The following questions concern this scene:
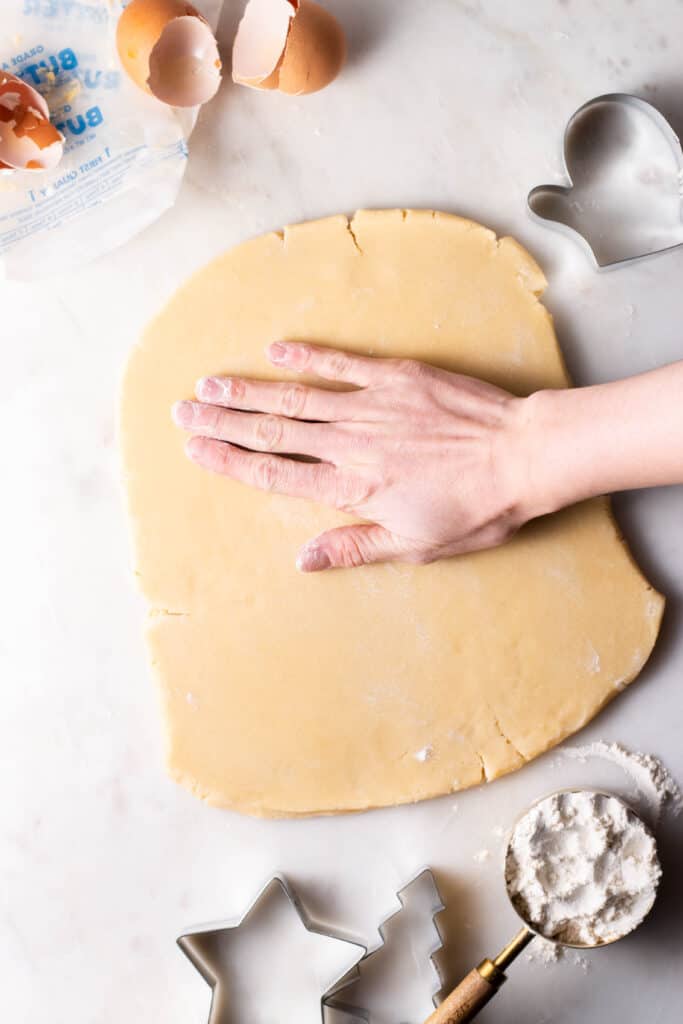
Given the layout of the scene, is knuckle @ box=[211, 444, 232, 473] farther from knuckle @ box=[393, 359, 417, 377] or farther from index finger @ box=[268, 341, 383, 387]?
knuckle @ box=[393, 359, 417, 377]

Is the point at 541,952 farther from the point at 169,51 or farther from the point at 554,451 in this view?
the point at 169,51

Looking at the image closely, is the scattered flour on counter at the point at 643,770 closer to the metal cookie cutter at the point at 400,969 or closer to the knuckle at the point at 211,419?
the metal cookie cutter at the point at 400,969

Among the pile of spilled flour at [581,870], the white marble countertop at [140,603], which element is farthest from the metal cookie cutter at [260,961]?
the pile of spilled flour at [581,870]

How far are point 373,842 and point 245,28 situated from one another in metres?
1.25

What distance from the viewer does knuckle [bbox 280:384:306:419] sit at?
1312 mm

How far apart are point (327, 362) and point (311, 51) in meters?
0.48

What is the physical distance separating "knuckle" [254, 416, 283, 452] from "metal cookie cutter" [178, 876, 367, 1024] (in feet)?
2.12

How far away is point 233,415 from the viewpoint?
1.33 meters

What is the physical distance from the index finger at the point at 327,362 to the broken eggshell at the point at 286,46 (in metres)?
0.40

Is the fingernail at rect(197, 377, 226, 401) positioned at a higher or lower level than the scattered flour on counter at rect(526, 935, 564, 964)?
higher

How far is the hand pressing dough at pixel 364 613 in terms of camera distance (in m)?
1.35

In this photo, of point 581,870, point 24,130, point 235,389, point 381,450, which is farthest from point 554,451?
point 24,130

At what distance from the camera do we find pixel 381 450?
4.22 ft

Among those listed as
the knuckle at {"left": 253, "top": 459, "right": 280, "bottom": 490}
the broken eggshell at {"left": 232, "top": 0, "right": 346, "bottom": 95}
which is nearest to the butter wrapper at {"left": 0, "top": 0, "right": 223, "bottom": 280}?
the broken eggshell at {"left": 232, "top": 0, "right": 346, "bottom": 95}
